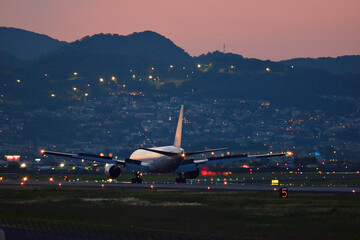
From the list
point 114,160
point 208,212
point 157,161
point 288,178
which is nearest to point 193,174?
point 157,161

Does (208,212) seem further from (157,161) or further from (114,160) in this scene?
(114,160)

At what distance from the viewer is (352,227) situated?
125 feet

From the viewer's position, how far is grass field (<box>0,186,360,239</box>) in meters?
38.0

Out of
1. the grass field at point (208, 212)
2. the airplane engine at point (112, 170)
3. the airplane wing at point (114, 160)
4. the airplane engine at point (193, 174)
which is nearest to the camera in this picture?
the grass field at point (208, 212)

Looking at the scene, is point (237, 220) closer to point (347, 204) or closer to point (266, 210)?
point (266, 210)

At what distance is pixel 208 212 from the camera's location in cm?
4741

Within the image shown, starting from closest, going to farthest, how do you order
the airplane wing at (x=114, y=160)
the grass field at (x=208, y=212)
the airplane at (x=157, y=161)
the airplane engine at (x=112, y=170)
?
the grass field at (x=208, y=212)
the airplane at (x=157, y=161)
the airplane wing at (x=114, y=160)
the airplane engine at (x=112, y=170)

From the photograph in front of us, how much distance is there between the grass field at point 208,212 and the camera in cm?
3802

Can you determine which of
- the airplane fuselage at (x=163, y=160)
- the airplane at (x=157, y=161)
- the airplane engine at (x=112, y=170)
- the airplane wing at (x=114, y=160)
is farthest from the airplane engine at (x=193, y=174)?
the airplane engine at (x=112, y=170)

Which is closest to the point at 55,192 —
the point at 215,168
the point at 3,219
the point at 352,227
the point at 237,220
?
the point at 3,219

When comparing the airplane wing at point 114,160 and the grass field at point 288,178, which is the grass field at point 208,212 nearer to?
the airplane wing at point 114,160

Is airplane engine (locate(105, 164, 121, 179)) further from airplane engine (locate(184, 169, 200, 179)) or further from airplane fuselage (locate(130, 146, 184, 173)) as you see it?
airplane engine (locate(184, 169, 200, 179))

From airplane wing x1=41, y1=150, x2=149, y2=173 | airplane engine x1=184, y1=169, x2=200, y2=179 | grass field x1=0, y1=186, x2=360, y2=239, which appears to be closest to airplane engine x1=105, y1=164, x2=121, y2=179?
airplane wing x1=41, y1=150, x2=149, y2=173

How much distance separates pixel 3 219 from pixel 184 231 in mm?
12064
